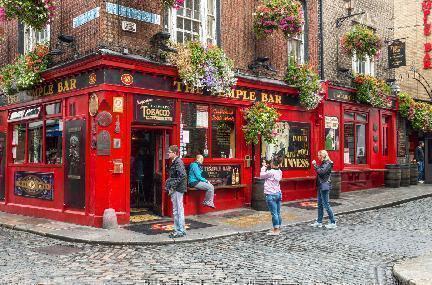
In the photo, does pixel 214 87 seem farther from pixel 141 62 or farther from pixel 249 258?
pixel 249 258

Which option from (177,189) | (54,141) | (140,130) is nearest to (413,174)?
(140,130)

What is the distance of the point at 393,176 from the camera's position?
19234mm

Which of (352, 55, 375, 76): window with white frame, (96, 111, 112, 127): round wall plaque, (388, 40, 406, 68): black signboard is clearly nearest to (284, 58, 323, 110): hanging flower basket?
(352, 55, 375, 76): window with white frame

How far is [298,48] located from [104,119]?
861 cm

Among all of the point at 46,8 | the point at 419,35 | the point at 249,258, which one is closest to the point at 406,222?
the point at 249,258

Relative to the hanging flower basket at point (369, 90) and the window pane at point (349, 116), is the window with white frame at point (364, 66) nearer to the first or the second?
the hanging flower basket at point (369, 90)

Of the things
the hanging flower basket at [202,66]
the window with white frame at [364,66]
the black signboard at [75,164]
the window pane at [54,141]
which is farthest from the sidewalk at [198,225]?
the window with white frame at [364,66]

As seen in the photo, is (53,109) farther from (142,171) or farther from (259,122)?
(259,122)

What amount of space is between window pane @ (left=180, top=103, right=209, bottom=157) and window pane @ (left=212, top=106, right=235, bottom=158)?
Result: 347 mm

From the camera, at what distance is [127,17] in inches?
456

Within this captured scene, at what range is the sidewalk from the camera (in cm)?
964

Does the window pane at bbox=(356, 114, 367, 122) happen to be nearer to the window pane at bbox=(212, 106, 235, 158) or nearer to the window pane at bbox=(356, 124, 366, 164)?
the window pane at bbox=(356, 124, 366, 164)

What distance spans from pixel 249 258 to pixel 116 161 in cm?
466

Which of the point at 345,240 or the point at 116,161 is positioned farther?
the point at 116,161
